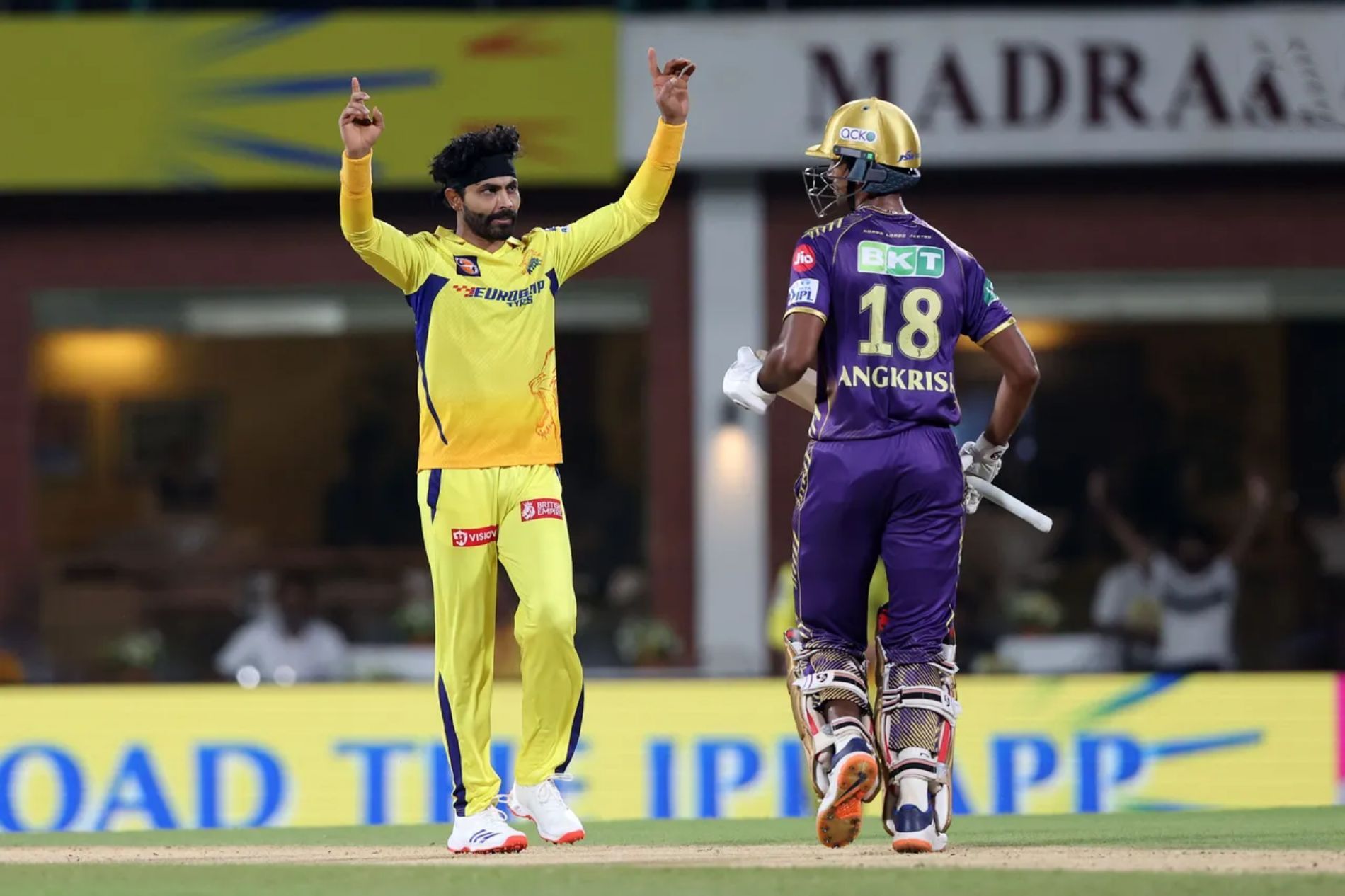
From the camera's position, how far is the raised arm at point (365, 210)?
7.12m

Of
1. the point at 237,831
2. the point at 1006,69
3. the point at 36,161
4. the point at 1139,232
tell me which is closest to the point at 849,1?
the point at 1006,69

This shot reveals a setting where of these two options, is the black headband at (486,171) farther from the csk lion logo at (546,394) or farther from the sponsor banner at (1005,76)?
the sponsor banner at (1005,76)

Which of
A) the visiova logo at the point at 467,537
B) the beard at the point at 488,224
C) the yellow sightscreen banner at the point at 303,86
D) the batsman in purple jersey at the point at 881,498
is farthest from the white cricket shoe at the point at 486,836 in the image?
the yellow sightscreen banner at the point at 303,86

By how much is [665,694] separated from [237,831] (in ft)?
11.1

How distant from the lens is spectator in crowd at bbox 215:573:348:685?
16609 mm

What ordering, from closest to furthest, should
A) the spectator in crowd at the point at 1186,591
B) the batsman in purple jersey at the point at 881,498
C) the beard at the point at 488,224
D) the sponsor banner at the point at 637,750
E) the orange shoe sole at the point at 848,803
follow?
1. the orange shoe sole at the point at 848,803
2. the batsman in purple jersey at the point at 881,498
3. the beard at the point at 488,224
4. the sponsor banner at the point at 637,750
5. the spectator in crowd at the point at 1186,591

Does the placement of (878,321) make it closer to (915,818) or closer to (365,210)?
(915,818)

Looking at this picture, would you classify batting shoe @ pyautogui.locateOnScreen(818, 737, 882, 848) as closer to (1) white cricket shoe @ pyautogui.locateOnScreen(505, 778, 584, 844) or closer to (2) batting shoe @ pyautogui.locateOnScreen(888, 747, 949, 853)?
(2) batting shoe @ pyautogui.locateOnScreen(888, 747, 949, 853)

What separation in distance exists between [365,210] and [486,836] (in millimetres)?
2024

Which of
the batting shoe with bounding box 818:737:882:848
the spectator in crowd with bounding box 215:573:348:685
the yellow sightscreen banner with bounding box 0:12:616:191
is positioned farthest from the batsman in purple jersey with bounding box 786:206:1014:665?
the yellow sightscreen banner with bounding box 0:12:616:191

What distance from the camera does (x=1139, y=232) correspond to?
18.4 m

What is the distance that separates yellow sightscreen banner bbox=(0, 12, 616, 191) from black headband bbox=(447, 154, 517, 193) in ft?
33.9

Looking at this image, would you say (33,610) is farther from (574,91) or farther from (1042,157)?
(1042,157)

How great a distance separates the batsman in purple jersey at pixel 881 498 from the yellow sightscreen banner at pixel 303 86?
10.9 metres
